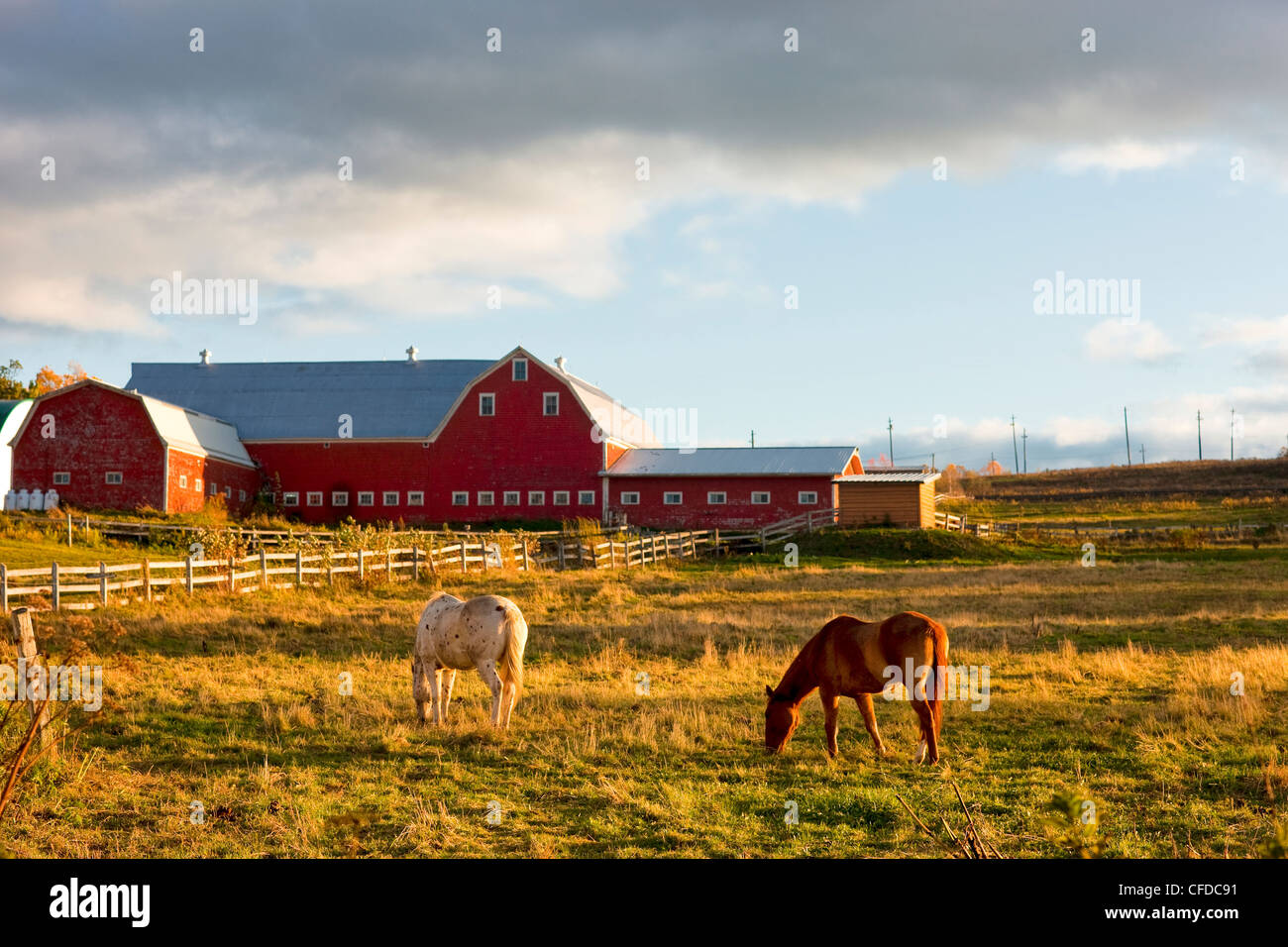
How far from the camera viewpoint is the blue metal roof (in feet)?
178

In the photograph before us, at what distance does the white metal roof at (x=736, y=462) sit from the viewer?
161 ft

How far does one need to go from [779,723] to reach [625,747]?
1571 mm

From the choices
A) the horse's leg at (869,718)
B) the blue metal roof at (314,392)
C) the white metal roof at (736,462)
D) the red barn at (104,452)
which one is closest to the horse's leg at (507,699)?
the horse's leg at (869,718)

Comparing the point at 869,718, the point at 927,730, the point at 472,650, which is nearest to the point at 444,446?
the point at 472,650

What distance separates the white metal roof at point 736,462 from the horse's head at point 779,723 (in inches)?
1510

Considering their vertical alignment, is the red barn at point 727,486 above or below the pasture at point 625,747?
above

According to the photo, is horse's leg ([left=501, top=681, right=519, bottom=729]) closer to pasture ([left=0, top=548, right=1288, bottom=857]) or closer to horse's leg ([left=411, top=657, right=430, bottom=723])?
pasture ([left=0, top=548, right=1288, bottom=857])

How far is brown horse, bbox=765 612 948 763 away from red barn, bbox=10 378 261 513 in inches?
1580

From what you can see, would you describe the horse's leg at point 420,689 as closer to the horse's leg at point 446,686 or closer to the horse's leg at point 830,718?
the horse's leg at point 446,686

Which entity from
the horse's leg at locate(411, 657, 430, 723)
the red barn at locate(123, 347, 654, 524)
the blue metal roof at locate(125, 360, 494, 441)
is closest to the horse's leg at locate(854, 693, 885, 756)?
the horse's leg at locate(411, 657, 430, 723)

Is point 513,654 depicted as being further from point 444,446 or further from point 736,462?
point 444,446
